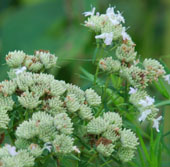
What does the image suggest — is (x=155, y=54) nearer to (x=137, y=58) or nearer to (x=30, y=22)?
(x=30, y=22)

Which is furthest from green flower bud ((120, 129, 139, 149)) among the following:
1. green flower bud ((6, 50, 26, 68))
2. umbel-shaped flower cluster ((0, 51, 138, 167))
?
green flower bud ((6, 50, 26, 68))

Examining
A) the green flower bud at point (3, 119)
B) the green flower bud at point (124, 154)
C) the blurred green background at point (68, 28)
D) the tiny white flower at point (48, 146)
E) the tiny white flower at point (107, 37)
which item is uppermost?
the blurred green background at point (68, 28)

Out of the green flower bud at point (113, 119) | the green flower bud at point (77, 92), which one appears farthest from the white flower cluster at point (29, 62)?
the green flower bud at point (113, 119)

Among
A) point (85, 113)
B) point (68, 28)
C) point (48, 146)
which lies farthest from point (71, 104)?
point (68, 28)

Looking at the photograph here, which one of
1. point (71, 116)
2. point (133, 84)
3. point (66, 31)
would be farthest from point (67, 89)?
point (66, 31)

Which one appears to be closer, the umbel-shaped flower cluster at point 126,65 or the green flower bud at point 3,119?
the green flower bud at point 3,119

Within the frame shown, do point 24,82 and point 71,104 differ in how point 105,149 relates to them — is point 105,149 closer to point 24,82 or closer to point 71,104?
point 71,104

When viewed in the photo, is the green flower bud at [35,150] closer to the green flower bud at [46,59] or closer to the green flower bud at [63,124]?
the green flower bud at [63,124]
